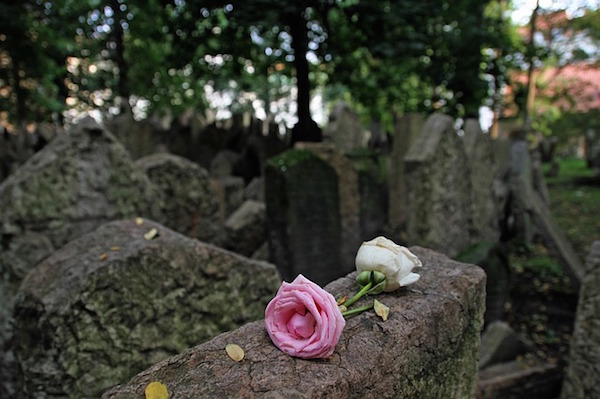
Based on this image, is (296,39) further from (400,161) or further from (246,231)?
(246,231)

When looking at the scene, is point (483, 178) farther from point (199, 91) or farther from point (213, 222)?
point (199, 91)

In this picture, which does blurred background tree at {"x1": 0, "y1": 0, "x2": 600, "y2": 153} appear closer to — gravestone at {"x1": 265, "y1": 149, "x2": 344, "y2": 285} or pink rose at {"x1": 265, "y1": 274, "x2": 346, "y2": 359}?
gravestone at {"x1": 265, "y1": 149, "x2": 344, "y2": 285}

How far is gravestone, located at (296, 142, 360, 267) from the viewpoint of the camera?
502 cm

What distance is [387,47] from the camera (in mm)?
5926

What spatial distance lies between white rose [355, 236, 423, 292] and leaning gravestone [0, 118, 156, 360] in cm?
229

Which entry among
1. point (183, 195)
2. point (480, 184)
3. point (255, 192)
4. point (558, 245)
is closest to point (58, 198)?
point (183, 195)

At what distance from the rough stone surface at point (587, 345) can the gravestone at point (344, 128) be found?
7877mm

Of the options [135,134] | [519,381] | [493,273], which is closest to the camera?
[519,381]

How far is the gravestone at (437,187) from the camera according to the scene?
4.38 m

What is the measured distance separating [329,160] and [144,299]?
10.8 ft

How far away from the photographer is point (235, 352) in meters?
1.09

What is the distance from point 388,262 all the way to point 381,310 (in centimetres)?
14

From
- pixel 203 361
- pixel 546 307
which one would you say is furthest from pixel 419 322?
pixel 546 307

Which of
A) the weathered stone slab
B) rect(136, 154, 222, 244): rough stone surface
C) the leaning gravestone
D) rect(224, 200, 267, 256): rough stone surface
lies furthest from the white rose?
the weathered stone slab
